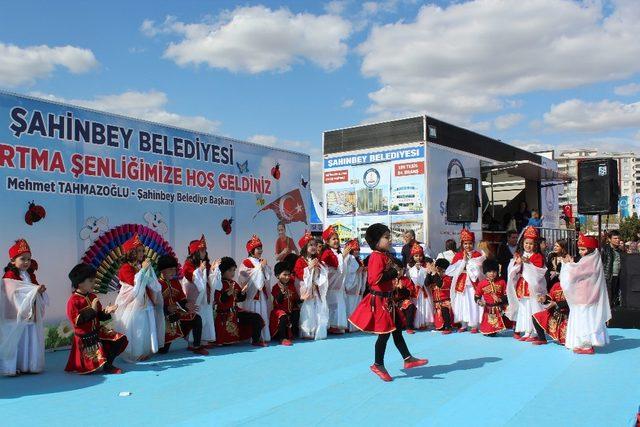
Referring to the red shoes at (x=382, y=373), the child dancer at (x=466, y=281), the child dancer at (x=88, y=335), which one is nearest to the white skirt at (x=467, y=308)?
the child dancer at (x=466, y=281)

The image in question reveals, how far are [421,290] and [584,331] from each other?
2551 mm

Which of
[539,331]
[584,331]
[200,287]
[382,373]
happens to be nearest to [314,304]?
[200,287]

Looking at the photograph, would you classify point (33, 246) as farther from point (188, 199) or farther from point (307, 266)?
point (307, 266)

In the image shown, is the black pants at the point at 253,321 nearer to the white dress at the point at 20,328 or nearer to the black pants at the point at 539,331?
the white dress at the point at 20,328

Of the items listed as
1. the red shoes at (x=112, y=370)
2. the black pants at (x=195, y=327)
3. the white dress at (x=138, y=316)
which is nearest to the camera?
the red shoes at (x=112, y=370)

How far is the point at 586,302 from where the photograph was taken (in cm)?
662

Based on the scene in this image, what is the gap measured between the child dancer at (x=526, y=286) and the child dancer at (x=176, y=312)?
13.3 feet

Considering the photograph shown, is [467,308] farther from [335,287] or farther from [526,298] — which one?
[335,287]

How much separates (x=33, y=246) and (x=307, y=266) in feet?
11.1

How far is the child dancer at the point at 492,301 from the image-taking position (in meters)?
7.68

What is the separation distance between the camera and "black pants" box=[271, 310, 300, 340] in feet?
24.5

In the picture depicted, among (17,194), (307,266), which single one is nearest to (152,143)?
(17,194)

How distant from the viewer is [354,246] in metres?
8.59

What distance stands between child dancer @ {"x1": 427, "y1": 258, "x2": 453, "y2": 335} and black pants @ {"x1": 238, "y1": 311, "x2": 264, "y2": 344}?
8.89 feet
